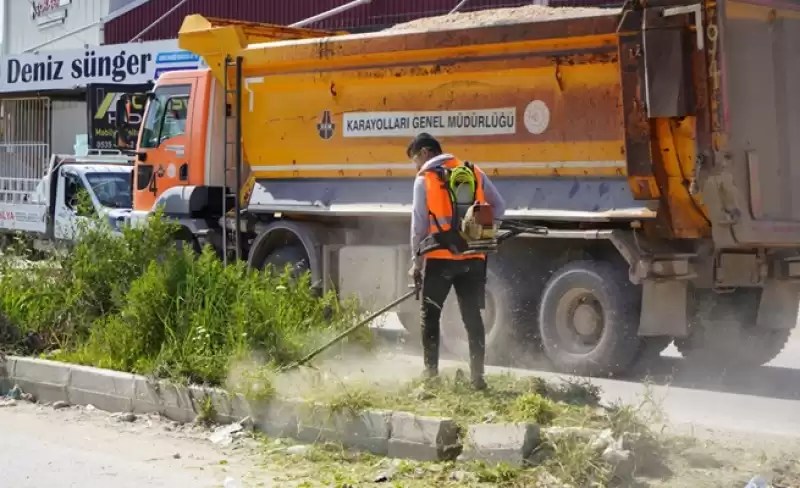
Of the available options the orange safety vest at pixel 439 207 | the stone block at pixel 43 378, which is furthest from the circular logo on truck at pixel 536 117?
the stone block at pixel 43 378

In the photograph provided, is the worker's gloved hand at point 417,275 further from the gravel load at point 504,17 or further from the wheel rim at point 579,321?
the gravel load at point 504,17

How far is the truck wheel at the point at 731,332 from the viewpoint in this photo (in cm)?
977

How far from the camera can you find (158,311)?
27.8 feet

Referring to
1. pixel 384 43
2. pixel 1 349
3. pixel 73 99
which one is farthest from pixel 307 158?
pixel 73 99

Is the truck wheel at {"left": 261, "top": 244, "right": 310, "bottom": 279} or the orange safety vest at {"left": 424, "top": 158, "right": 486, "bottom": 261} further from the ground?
the orange safety vest at {"left": 424, "top": 158, "right": 486, "bottom": 261}

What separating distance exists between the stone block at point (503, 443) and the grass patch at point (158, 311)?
1606mm

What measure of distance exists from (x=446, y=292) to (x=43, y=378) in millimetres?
3250

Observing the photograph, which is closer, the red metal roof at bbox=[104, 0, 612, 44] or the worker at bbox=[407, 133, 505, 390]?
the worker at bbox=[407, 133, 505, 390]

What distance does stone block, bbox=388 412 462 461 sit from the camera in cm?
635

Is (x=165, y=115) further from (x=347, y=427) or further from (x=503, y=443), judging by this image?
(x=503, y=443)

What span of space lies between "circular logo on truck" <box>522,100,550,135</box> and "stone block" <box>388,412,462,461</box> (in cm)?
424

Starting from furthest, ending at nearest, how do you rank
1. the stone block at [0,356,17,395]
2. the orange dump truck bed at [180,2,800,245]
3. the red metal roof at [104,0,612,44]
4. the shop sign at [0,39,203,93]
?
the shop sign at [0,39,203,93]
the red metal roof at [104,0,612,44]
the stone block at [0,356,17,395]
the orange dump truck bed at [180,2,800,245]

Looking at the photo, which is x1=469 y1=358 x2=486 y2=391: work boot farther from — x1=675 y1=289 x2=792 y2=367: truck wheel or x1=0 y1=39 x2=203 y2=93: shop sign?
x1=0 y1=39 x2=203 y2=93: shop sign

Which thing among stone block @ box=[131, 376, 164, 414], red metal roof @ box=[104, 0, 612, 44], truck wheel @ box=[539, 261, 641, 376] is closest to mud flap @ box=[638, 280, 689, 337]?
truck wheel @ box=[539, 261, 641, 376]
